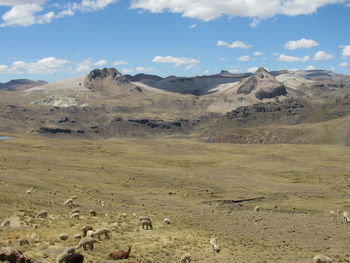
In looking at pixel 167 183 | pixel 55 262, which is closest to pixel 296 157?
pixel 167 183

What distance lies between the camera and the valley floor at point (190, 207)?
109ft

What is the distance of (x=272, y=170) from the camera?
110 m

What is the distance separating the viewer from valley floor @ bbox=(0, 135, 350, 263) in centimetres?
3319

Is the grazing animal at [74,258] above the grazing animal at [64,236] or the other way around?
above

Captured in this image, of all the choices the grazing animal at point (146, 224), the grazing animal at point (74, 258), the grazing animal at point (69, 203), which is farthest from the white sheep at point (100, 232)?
the grazing animal at point (69, 203)

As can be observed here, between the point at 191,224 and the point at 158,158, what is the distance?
86.3 meters

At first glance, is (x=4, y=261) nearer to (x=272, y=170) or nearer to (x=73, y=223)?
(x=73, y=223)

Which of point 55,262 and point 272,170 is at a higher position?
point 55,262

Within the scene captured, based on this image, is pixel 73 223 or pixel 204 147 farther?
pixel 204 147

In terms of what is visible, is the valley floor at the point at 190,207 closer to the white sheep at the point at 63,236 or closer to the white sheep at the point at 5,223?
the white sheep at the point at 63,236

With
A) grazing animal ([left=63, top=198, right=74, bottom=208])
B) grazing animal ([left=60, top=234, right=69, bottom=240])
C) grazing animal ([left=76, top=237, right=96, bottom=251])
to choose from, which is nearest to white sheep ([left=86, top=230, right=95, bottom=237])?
grazing animal ([left=60, top=234, right=69, bottom=240])

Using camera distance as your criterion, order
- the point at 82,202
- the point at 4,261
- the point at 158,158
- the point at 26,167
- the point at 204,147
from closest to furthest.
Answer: the point at 4,261 → the point at 82,202 → the point at 26,167 → the point at 158,158 → the point at 204,147

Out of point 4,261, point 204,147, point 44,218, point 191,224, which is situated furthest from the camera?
point 204,147

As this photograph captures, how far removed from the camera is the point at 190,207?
201 feet
